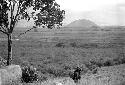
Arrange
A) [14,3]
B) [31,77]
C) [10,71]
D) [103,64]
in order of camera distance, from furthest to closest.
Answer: [103,64] → [14,3] → [31,77] → [10,71]

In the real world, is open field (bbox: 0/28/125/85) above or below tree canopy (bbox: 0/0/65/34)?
below

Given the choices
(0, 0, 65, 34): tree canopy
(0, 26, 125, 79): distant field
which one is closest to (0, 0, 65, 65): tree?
(0, 0, 65, 34): tree canopy

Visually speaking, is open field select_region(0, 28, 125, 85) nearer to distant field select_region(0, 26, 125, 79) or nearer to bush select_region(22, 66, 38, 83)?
distant field select_region(0, 26, 125, 79)

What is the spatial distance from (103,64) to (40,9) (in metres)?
21.8

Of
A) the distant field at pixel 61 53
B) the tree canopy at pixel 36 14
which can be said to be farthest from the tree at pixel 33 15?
the distant field at pixel 61 53

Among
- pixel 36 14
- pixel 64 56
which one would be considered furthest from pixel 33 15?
pixel 64 56

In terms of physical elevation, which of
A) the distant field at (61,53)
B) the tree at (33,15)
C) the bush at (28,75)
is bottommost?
the distant field at (61,53)

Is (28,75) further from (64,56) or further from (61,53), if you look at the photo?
(61,53)

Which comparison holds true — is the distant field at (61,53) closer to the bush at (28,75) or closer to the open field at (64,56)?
the open field at (64,56)

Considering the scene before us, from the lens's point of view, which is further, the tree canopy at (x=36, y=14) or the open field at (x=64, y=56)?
the open field at (x=64, y=56)

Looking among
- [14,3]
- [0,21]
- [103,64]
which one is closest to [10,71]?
[0,21]

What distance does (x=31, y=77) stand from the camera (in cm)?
1955

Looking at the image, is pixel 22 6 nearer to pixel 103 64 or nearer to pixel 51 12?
pixel 51 12

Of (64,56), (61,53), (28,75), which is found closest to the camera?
(28,75)
